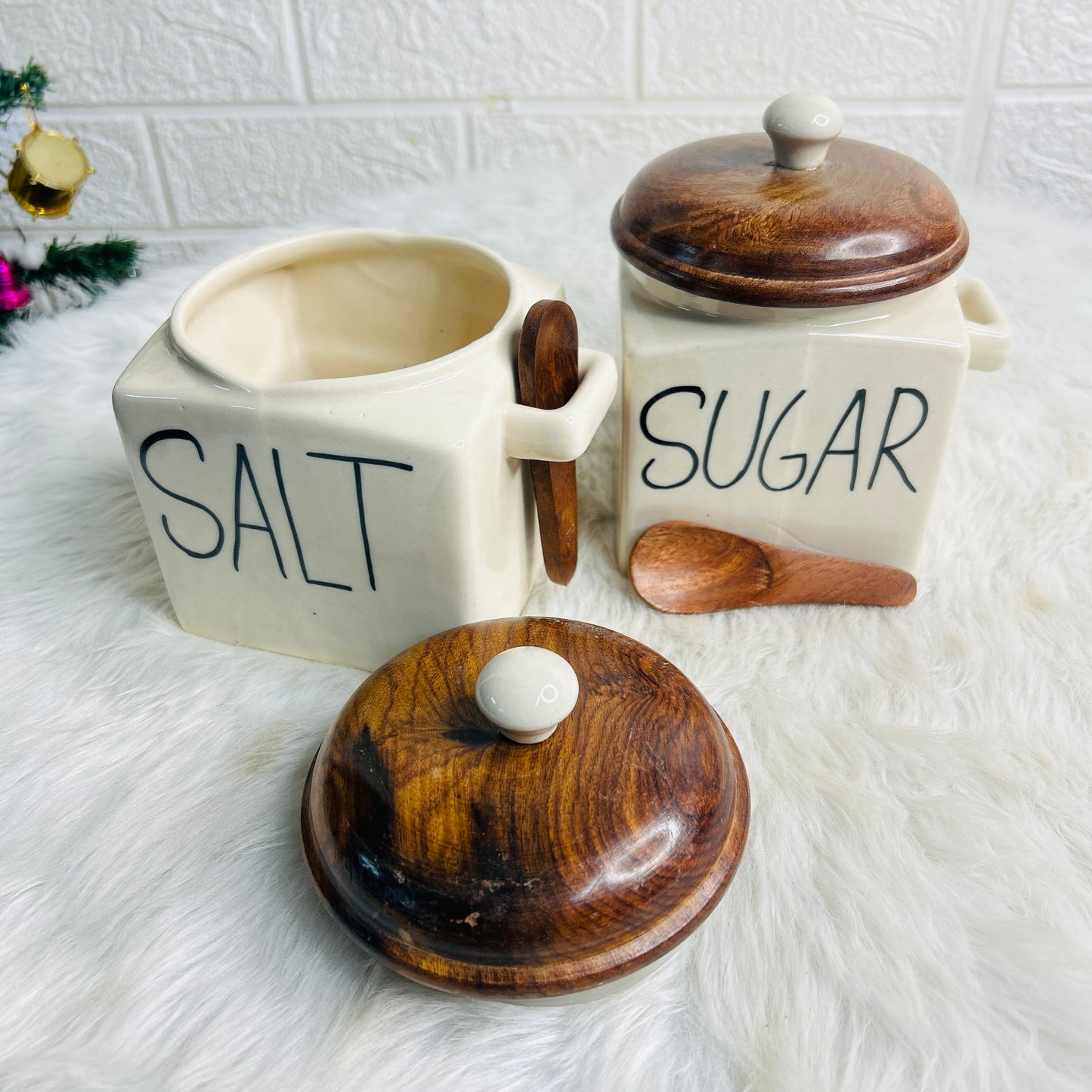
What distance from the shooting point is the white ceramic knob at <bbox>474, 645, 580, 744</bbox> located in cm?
35

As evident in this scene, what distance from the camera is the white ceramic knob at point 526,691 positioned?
1.16ft

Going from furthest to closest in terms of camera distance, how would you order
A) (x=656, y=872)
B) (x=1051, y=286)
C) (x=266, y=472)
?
(x=1051, y=286) → (x=266, y=472) → (x=656, y=872)

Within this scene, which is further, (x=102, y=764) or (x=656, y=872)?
(x=102, y=764)

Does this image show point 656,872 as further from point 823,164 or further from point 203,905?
point 823,164

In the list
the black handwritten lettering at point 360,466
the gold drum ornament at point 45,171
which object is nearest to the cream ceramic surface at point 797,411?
the black handwritten lettering at point 360,466

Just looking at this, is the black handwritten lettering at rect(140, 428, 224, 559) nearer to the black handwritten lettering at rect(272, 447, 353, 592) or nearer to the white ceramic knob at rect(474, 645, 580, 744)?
the black handwritten lettering at rect(272, 447, 353, 592)

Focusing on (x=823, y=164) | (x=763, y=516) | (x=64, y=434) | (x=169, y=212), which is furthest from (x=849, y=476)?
(x=169, y=212)

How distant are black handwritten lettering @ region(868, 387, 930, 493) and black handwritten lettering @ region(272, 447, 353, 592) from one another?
27 centimetres

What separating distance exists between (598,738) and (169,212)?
912 mm

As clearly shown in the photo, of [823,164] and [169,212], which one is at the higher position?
[823,164]

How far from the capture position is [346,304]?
596 mm

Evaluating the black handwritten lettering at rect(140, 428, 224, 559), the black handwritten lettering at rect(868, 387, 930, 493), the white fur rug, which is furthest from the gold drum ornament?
the black handwritten lettering at rect(868, 387, 930, 493)

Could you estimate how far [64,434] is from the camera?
67 cm

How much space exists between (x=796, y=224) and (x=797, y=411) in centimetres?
9
